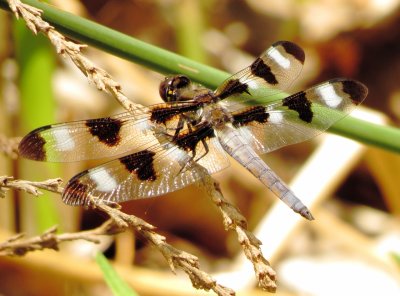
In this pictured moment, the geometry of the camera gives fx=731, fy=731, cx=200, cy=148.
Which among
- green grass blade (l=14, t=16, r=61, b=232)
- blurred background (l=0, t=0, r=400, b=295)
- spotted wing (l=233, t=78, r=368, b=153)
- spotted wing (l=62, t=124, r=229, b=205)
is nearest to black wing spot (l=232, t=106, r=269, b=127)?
spotted wing (l=233, t=78, r=368, b=153)

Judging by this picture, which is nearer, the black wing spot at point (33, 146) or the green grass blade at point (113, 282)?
the green grass blade at point (113, 282)

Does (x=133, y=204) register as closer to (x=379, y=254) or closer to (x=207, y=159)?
(x=379, y=254)

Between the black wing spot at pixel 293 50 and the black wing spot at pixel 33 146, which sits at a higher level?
the black wing spot at pixel 293 50

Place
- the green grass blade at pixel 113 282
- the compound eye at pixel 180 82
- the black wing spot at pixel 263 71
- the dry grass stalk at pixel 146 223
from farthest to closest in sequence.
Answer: the black wing spot at pixel 263 71, the compound eye at pixel 180 82, the green grass blade at pixel 113 282, the dry grass stalk at pixel 146 223

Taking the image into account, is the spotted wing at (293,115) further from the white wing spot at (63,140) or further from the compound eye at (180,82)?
the white wing spot at (63,140)

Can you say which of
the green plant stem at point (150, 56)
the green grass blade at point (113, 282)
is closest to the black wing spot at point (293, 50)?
the green plant stem at point (150, 56)

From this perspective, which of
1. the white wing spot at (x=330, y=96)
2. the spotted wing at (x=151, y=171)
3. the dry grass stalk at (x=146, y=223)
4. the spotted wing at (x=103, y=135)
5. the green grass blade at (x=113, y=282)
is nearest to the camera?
the dry grass stalk at (x=146, y=223)

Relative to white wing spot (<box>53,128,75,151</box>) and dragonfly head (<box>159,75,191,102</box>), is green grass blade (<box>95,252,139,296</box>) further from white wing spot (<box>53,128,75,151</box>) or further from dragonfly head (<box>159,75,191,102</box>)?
dragonfly head (<box>159,75,191,102</box>)

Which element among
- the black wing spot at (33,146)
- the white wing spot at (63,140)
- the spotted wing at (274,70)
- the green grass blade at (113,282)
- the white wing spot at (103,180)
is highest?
the spotted wing at (274,70)
